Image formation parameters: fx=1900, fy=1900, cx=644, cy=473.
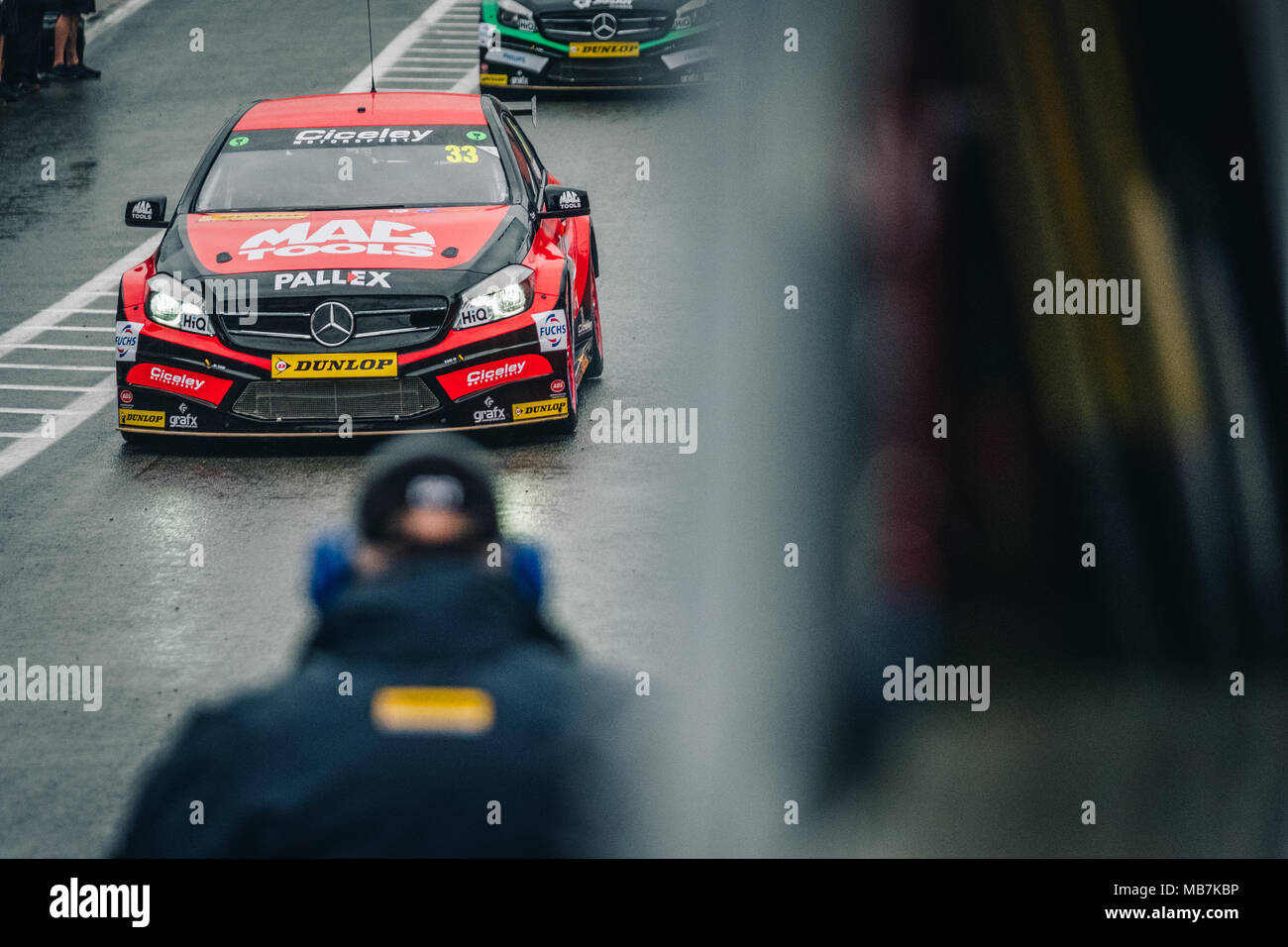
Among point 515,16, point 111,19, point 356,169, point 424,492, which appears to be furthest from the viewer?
point 111,19

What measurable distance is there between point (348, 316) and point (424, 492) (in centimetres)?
499

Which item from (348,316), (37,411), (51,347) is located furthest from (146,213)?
(51,347)

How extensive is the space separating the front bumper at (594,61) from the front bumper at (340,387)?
382 inches

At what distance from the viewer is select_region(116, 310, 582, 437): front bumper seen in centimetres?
812

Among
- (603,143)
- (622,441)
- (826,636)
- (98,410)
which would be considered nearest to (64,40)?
(603,143)

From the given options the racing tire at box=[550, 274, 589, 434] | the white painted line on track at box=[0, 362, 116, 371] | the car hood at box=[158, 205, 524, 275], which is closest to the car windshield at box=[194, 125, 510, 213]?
the car hood at box=[158, 205, 524, 275]

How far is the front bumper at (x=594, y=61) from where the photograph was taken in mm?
17547

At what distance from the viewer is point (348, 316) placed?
26.8 feet

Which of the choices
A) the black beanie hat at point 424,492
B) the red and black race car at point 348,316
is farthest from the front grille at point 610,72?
the black beanie hat at point 424,492

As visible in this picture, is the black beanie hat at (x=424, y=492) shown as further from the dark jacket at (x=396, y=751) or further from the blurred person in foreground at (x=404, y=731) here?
the dark jacket at (x=396, y=751)

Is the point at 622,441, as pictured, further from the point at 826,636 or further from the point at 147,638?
the point at 826,636

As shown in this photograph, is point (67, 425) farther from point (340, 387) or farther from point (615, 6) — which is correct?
point (615, 6)

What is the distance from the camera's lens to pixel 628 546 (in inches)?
282
